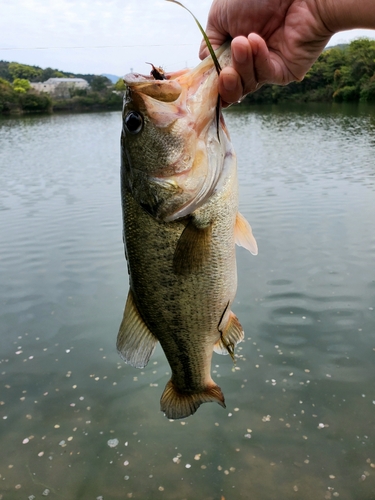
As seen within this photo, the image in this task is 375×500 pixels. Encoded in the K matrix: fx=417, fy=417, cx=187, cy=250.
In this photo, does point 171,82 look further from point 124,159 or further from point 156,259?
point 156,259

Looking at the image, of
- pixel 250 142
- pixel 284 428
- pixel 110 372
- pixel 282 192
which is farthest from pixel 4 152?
pixel 284 428

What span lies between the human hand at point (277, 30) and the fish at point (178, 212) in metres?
0.32

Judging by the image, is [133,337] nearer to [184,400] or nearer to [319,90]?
[184,400]

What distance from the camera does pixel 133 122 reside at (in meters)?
1.84

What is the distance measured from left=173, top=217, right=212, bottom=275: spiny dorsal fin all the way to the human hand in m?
0.68

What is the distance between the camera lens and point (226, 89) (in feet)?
5.61

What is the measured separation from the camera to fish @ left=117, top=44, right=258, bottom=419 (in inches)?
69.7

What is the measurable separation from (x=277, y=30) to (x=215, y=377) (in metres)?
3.86

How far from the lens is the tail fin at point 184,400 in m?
2.29

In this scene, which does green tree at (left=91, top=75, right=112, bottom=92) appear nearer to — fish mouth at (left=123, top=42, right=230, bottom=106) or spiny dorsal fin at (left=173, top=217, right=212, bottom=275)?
fish mouth at (left=123, top=42, right=230, bottom=106)

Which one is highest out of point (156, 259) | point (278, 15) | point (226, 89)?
point (278, 15)

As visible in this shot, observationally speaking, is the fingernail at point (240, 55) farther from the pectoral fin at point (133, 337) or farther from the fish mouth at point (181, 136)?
the pectoral fin at point (133, 337)

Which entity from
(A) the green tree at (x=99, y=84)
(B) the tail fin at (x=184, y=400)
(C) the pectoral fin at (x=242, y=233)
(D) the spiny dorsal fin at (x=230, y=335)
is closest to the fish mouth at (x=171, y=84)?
(C) the pectoral fin at (x=242, y=233)

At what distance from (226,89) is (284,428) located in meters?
3.55
